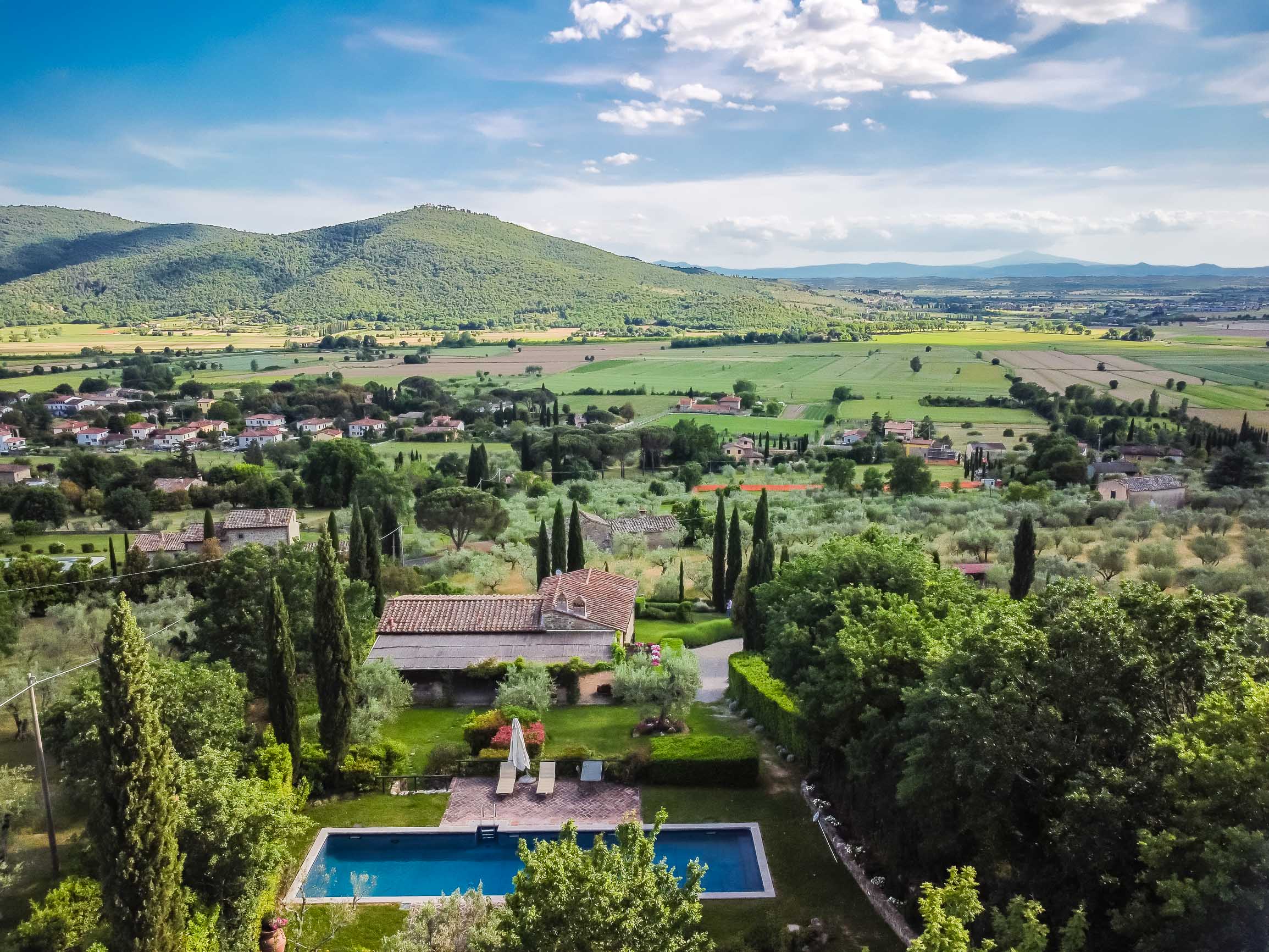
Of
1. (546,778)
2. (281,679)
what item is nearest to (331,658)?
(281,679)

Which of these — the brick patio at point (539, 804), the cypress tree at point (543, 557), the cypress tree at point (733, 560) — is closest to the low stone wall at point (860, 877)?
the brick patio at point (539, 804)

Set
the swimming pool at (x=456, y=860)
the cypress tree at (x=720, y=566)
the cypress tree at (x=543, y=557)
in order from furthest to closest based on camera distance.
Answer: the cypress tree at (x=720, y=566), the cypress tree at (x=543, y=557), the swimming pool at (x=456, y=860)

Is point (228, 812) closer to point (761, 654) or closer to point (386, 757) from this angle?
point (386, 757)

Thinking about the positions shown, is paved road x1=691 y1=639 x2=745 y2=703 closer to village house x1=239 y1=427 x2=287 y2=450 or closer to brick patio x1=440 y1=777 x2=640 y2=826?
brick patio x1=440 y1=777 x2=640 y2=826

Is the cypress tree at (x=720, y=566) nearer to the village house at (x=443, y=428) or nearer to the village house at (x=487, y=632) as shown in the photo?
the village house at (x=487, y=632)

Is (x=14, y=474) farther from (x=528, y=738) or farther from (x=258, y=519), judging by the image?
(x=528, y=738)
